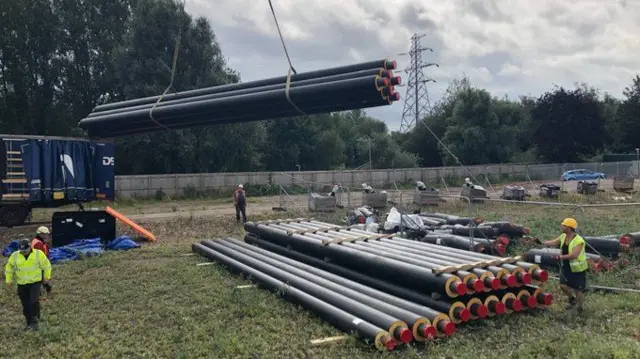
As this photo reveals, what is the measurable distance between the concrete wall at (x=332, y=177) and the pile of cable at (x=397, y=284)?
13078 millimetres

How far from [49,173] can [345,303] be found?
51.8ft

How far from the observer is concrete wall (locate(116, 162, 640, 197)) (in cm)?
3300

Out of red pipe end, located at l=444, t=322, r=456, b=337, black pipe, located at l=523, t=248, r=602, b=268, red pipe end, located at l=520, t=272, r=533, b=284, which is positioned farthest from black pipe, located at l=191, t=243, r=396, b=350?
black pipe, located at l=523, t=248, r=602, b=268

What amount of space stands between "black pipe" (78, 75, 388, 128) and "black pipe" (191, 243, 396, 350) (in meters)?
3.72

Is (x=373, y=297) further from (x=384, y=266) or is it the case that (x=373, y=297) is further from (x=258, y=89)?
(x=258, y=89)

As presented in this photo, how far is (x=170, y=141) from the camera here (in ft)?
132

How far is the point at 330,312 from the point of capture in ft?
27.9

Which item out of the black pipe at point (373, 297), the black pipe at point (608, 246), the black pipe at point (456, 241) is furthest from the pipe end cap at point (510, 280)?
the black pipe at point (608, 246)

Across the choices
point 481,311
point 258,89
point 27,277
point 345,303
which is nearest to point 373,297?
point 345,303

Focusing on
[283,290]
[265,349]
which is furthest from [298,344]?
[283,290]

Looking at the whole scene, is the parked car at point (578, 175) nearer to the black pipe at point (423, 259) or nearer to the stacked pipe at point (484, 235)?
the stacked pipe at point (484, 235)

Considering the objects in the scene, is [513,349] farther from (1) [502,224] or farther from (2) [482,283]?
(1) [502,224]

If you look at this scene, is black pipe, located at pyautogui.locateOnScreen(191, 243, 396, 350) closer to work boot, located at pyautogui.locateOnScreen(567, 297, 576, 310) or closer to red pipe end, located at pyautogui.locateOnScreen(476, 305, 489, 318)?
red pipe end, located at pyautogui.locateOnScreen(476, 305, 489, 318)

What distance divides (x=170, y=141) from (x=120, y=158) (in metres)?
6.01
